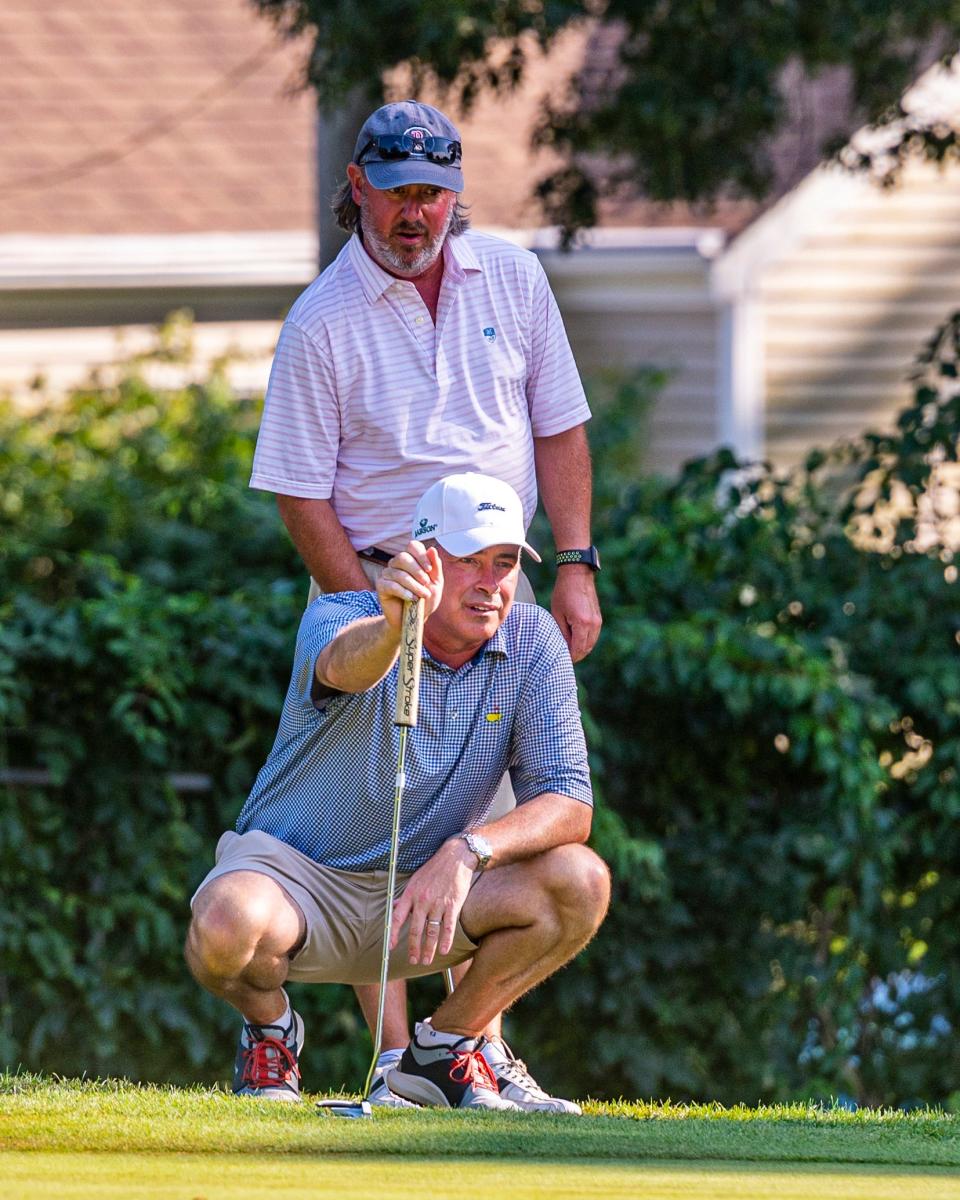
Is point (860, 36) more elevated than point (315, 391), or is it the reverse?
point (860, 36)

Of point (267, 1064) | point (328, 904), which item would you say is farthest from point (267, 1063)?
point (328, 904)

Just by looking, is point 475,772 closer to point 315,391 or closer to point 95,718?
point 315,391

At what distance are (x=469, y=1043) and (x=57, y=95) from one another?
873cm

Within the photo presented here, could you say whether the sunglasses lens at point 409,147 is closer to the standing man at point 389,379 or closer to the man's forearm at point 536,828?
the standing man at point 389,379

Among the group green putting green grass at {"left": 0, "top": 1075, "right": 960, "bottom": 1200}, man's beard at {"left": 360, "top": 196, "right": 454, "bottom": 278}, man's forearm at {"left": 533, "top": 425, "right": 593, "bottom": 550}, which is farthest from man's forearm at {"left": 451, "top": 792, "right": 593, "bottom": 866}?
man's beard at {"left": 360, "top": 196, "right": 454, "bottom": 278}

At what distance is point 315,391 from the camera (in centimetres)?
432

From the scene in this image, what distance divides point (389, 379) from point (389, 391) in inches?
1.0

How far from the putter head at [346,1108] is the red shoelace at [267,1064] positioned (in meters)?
0.24

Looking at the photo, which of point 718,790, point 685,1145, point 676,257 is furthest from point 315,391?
point 676,257

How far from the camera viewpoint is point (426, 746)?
159 inches

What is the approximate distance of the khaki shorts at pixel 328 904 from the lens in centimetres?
405

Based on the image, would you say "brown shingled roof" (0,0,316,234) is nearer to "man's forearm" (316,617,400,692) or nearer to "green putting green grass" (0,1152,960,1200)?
"man's forearm" (316,617,400,692)

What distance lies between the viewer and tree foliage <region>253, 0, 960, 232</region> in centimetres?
654

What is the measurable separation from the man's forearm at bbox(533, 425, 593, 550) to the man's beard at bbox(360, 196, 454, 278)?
0.55 metres
